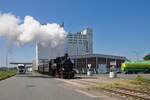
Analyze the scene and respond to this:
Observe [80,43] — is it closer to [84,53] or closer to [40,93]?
[84,53]

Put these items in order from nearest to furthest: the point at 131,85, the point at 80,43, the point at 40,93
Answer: the point at 40,93 < the point at 131,85 < the point at 80,43

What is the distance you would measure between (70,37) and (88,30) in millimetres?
14723

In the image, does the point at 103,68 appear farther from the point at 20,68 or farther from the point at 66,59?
the point at 66,59

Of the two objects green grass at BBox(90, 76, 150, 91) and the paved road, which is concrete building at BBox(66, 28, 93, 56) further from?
the paved road

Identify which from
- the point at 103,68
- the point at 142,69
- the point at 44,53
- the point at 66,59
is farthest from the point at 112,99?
the point at 103,68

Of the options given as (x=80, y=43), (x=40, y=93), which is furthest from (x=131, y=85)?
(x=80, y=43)

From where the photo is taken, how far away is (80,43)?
141000mm

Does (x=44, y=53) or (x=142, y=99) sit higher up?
(x=44, y=53)

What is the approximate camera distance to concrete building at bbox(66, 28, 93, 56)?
13300cm

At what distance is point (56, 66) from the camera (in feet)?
201

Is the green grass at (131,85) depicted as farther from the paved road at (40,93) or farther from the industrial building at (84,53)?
the industrial building at (84,53)

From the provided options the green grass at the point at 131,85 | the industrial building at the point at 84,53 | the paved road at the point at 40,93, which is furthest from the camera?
the industrial building at the point at 84,53

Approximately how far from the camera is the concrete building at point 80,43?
436ft

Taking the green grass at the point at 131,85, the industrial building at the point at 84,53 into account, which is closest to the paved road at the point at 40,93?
the green grass at the point at 131,85
